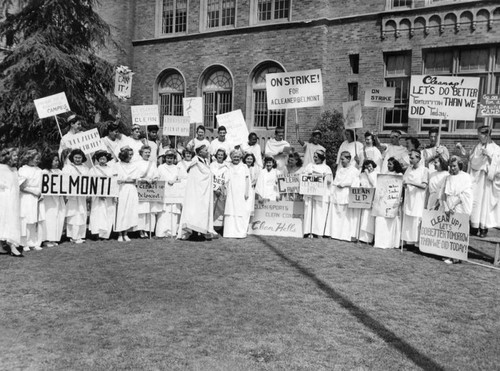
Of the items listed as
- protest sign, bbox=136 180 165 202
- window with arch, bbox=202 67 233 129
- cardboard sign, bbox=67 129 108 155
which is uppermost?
window with arch, bbox=202 67 233 129

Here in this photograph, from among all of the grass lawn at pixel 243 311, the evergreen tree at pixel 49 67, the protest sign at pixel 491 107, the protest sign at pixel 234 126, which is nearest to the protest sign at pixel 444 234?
the grass lawn at pixel 243 311

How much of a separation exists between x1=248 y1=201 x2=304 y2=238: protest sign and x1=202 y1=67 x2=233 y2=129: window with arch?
42.8 ft

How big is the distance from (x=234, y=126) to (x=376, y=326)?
861 centimetres

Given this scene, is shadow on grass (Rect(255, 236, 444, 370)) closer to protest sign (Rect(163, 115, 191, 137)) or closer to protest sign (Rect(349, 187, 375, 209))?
protest sign (Rect(349, 187, 375, 209))

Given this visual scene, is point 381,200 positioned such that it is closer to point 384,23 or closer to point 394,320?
point 394,320

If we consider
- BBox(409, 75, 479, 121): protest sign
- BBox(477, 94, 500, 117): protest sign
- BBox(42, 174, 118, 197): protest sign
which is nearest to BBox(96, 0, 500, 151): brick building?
BBox(477, 94, 500, 117): protest sign

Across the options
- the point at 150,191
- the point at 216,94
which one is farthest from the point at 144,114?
the point at 216,94

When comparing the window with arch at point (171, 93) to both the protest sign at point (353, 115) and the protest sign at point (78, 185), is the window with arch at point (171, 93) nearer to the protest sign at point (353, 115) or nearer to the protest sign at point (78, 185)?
the protest sign at point (353, 115)

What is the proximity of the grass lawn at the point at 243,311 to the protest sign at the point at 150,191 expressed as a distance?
1.51m

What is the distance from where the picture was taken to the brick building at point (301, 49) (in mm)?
17953

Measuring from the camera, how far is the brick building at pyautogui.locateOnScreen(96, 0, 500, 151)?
1795 centimetres

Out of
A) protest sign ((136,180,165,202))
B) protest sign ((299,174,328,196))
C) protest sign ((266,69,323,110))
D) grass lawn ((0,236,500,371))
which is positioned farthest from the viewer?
protest sign ((266,69,323,110))

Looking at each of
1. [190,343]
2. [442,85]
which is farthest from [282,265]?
[442,85]

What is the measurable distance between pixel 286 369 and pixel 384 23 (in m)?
17.3
